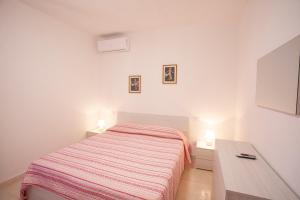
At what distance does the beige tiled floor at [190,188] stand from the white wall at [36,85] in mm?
210

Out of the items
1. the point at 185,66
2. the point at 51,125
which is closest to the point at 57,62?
the point at 51,125

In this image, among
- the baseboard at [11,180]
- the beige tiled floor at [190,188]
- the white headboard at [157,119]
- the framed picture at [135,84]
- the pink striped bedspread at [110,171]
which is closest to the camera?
the pink striped bedspread at [110,171]

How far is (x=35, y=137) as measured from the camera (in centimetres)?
242

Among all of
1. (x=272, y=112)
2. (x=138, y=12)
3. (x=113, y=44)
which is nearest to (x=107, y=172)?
(x=272, y=112)

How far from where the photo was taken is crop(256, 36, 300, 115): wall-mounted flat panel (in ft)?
2.84

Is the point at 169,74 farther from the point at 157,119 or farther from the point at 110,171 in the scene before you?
the point at 110,171

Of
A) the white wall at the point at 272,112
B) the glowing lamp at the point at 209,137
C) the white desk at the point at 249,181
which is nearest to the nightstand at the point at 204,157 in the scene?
the glowing lamp at the point at 209,137

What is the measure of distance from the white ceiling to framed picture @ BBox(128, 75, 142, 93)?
102 centimetres

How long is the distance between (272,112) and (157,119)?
2.07 m

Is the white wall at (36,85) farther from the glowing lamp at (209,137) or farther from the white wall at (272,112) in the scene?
the white wall at (272,112)

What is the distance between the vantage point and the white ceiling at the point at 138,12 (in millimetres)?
2111

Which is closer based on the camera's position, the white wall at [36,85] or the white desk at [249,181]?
the white desk at [249,181]

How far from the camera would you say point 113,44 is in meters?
3.21

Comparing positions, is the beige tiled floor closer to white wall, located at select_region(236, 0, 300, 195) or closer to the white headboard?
the white headboard
